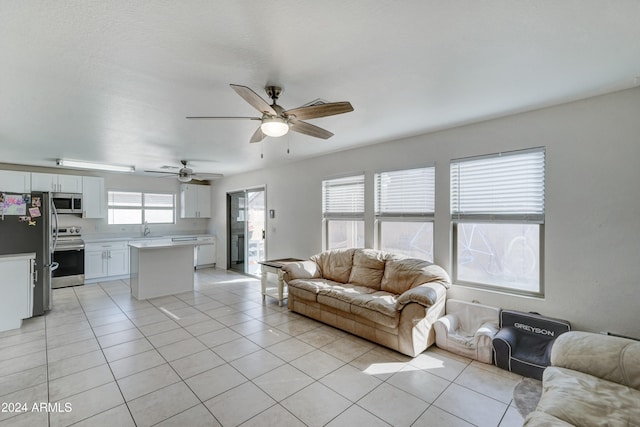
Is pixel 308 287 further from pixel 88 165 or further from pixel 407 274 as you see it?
pixel 88 165

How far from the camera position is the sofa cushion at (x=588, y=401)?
1.48 meters

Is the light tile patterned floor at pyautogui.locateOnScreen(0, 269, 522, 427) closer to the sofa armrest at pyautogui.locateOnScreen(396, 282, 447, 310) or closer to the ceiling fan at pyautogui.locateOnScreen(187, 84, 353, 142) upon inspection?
the sofa armrest at pyautogui.locateOnScreen(396, 282, 447, 310)

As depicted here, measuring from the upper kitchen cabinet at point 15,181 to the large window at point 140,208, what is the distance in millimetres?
1433

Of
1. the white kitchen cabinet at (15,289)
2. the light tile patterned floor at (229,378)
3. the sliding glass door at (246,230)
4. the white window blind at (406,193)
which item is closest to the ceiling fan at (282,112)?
the white window blind at (406,193)

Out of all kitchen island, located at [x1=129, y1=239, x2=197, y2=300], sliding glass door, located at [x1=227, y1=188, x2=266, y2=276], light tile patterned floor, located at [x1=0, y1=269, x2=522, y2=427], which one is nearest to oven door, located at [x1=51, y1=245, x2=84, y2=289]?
kitchen island, located at [x1=129, y1=239, x2=197, y2=300]

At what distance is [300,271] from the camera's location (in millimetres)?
4391

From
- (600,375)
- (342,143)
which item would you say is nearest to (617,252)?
(600,375)

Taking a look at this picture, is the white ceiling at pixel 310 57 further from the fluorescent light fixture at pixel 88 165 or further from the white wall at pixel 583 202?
the fluorescent light fixture at pixel 88 165

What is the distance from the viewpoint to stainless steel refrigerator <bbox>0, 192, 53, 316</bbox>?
3900 millimetres

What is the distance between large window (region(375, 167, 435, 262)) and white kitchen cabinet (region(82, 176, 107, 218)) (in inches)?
244

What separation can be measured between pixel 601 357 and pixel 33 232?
649 cm

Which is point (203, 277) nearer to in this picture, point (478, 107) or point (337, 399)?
point (337, 399)

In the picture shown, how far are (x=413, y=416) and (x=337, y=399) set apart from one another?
1.94 ft

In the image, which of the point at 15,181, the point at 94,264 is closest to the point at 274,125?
the point at 94,264
